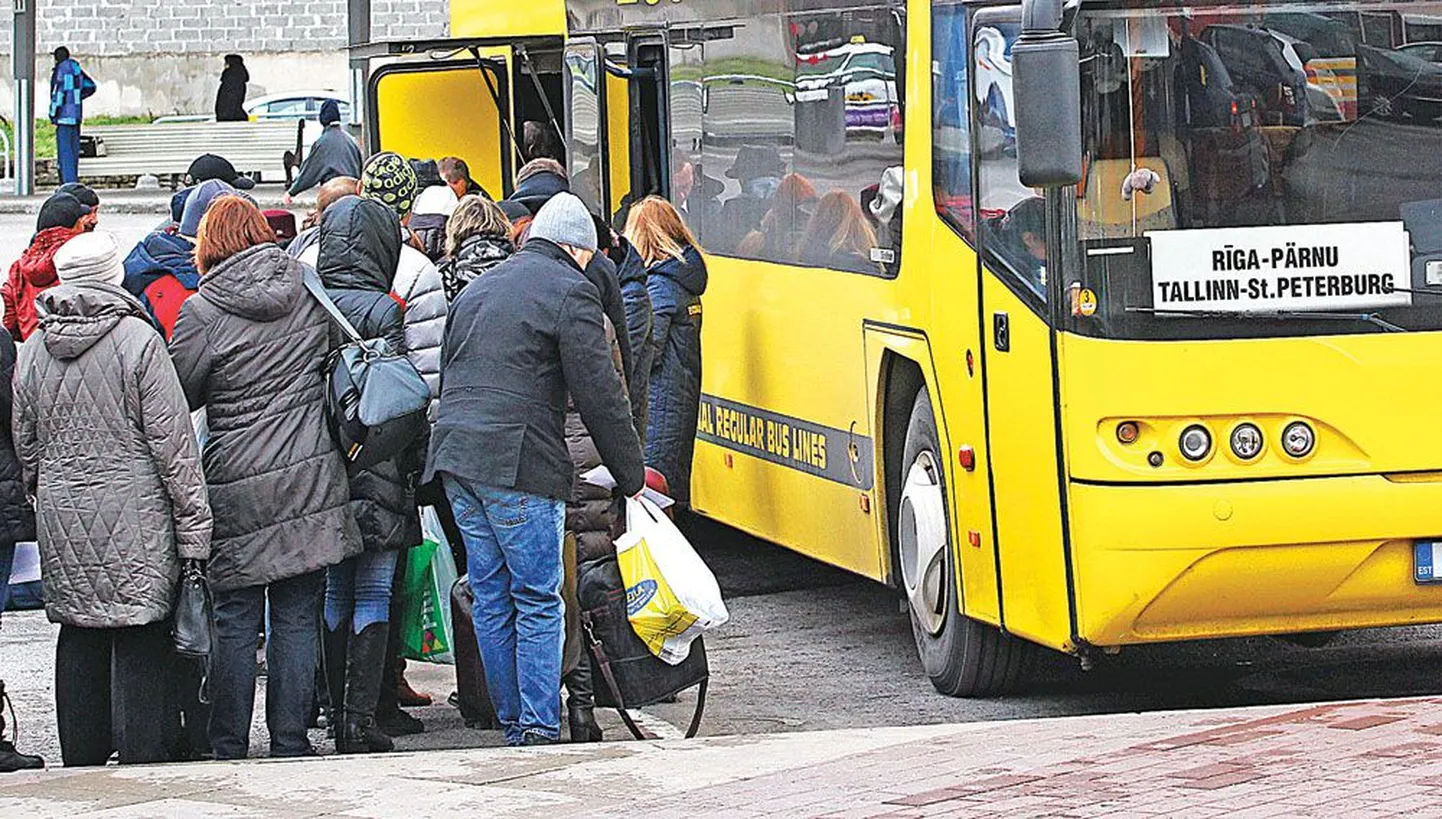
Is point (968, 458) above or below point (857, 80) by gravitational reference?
below

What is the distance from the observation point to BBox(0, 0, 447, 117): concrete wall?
45.8 m

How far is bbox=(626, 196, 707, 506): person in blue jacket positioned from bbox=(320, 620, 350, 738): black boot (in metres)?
2.48

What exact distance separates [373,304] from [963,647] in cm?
232

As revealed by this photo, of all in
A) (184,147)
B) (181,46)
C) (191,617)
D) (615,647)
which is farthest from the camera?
(181,46)

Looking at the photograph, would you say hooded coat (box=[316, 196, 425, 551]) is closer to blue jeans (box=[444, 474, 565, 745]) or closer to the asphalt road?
blue jeans (box=[444, 474, 565, 745])

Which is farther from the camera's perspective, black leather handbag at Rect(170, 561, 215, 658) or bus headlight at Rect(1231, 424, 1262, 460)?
bus headlight at Rect(1231, 424, 1262, 460)

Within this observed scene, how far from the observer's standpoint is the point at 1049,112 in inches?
276

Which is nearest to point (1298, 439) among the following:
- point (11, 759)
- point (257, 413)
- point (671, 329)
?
point (257, 413)

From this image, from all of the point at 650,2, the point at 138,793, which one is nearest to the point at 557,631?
the point at 138,793

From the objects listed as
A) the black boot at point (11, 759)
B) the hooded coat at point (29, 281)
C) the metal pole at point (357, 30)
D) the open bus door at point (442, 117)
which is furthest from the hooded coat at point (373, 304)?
the metal pole at point (357, 30)

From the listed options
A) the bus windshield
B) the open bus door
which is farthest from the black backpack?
the open bus door

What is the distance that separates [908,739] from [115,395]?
95.6 inches

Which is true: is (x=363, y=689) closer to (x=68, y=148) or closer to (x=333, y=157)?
(x=333, y=157)

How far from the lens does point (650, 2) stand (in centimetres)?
1198
